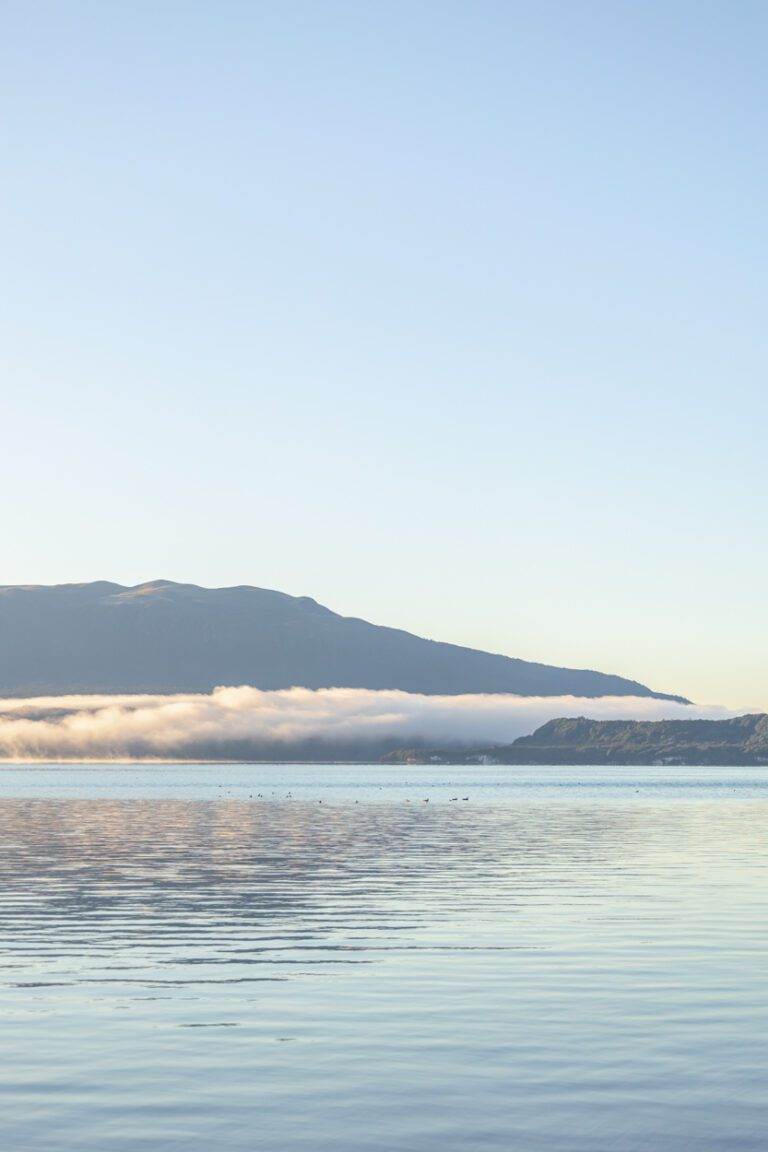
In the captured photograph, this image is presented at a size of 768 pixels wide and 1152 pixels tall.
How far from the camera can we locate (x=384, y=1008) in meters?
35.0

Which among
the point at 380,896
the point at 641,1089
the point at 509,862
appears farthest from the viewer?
the point at 509,862

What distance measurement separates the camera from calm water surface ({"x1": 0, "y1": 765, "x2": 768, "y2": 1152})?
2447cm

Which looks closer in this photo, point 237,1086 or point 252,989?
point 237,1086

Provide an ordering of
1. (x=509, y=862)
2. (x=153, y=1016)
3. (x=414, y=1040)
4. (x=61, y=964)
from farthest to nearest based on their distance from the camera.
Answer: (x=509, y=862) < (x=61, y=964) < (x=153, y=1016) < (x=414, y=1040)

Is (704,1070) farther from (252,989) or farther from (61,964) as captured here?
(61,964)

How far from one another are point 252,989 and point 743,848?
6246 centimetres

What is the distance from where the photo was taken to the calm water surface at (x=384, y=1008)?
24.5 metres

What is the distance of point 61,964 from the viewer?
41969mm

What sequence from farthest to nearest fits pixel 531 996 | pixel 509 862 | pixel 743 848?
pixel 743 848
pixel 509 862
pixel 531 996

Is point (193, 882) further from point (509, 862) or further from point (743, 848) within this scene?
point (743, 848)

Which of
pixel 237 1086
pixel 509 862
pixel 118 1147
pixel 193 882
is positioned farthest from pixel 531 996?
pixel 509 862

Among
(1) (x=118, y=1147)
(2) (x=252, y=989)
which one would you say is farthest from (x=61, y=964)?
(1) (x=118, y=1147)

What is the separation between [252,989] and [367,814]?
414 ft

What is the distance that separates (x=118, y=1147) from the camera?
2286 centimetres
